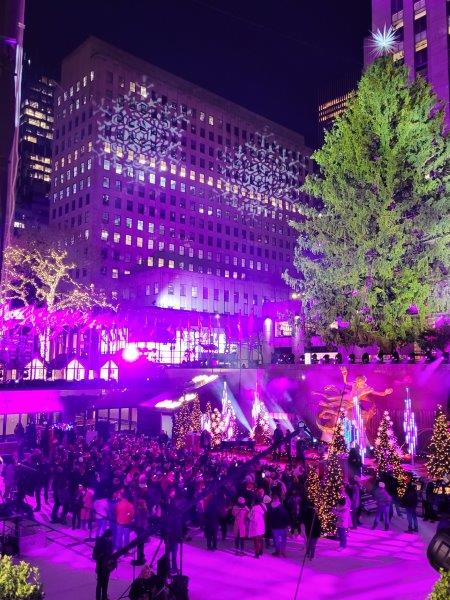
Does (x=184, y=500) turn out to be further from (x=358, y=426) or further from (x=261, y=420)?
(x=261, y=420)

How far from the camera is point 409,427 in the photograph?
78.7ft

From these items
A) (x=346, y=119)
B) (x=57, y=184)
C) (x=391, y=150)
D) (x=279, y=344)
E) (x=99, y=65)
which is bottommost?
(x=279, y=344)

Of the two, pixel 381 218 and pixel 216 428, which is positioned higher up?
pixel 381 218

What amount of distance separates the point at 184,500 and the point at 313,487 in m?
3.63

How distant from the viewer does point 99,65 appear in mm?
84625

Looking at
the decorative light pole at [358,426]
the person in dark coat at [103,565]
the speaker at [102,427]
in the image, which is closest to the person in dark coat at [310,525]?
the person in dark coat at [103,565]

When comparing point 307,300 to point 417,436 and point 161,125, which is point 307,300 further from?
point 161,125

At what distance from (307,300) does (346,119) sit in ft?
36.2

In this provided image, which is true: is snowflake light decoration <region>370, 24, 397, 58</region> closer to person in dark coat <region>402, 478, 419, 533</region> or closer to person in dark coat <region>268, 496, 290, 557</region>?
person in dark coat <region>402, 478, 419, 533</region>

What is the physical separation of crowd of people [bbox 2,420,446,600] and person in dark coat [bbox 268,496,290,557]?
23mm

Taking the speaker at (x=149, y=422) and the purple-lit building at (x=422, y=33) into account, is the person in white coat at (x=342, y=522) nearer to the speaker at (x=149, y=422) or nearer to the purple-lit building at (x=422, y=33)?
the speaker at (x=149, y=422)

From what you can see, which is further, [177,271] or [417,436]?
[177,271]

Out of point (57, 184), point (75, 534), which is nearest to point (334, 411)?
point (75, 534)

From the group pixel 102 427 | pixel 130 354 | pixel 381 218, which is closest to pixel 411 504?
pixel 381 218
